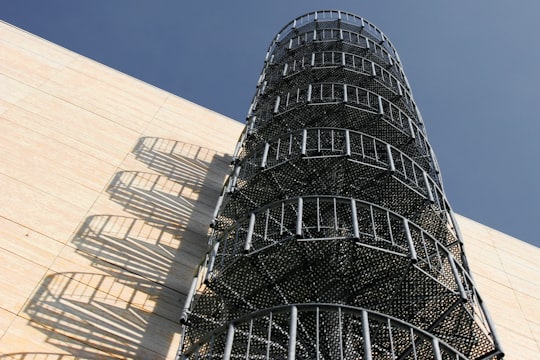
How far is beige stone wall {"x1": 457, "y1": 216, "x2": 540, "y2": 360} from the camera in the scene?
1518 cm

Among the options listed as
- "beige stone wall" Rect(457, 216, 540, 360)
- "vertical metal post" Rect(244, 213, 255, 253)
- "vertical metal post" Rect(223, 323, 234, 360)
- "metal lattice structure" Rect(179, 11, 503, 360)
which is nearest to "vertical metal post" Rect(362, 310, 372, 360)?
"metal lattice structure" Rect(179, 11, 503, 360)

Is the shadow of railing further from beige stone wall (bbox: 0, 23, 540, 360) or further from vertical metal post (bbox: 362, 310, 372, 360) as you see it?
vertical metal post (bbox: 362, 310, 372, 360)

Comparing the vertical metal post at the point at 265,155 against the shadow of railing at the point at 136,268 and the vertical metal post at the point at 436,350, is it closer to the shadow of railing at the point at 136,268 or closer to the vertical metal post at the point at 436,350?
the shadow of railing at the point at 136,268

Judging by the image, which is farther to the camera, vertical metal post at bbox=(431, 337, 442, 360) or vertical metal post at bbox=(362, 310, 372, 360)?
vertical metal post at bbox=(431, 337, 442, 360)

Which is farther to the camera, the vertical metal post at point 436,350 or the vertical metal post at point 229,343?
the vertical metal post at point 436,350

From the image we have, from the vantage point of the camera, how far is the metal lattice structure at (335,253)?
836 cm

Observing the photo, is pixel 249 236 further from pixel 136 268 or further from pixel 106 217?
pixel 106 217

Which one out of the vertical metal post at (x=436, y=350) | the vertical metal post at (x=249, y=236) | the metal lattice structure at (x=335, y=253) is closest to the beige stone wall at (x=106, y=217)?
the metal lattice structure at (x=335, y=253)

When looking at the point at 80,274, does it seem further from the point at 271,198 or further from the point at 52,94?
the point at 52,94

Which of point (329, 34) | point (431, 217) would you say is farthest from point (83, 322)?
point (329, 34)

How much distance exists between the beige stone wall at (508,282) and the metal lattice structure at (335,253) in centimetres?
472

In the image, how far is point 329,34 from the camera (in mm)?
20719

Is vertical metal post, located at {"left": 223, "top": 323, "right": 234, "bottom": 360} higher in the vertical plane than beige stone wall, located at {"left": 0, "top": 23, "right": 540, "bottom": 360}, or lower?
lower

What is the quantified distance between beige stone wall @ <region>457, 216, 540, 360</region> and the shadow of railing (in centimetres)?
859
